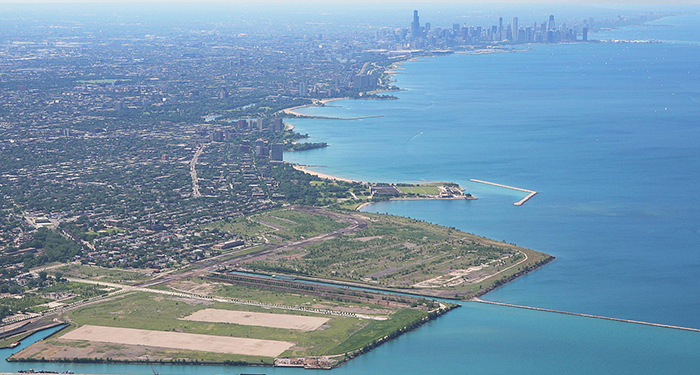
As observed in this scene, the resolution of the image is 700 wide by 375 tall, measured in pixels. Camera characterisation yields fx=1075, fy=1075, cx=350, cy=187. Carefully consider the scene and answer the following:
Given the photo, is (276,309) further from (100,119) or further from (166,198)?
(100,119)

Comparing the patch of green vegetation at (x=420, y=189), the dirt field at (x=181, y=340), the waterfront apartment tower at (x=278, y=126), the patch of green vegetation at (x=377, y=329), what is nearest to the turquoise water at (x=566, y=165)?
the patch of green vegetation at (x=420, y=189)

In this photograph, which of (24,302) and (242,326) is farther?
(24,302)

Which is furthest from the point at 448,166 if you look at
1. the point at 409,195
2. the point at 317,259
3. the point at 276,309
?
the point at 276,309

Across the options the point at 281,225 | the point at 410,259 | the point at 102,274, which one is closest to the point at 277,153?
the point at 281,225

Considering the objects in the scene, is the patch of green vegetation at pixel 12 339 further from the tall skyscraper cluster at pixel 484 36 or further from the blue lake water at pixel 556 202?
the tall skyscraper cluster at pixel 484 36

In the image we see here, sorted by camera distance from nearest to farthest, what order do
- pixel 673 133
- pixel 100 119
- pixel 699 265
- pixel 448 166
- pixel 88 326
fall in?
pixel 88 326
pixel 699 265
pixel 448 166
pixel 673 133
pixel 100 119

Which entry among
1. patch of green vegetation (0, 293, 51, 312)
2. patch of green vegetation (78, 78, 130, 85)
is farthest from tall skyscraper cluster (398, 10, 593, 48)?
patch of green vegetation (0, 293, 51, 312)

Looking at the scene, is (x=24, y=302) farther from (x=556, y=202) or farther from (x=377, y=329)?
(x=556, y=202)
